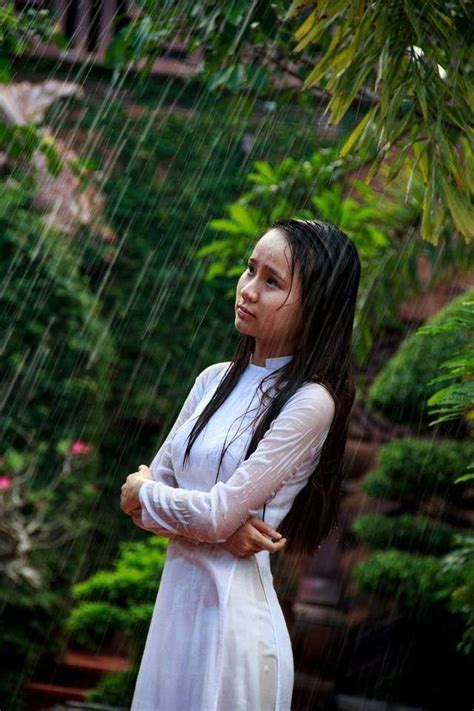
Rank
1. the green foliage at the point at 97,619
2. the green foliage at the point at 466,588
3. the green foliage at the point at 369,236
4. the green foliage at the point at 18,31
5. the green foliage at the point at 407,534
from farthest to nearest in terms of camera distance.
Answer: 1. the green foliage at the point at 407,534
2. the green foliage at the point at 97,619
3. the green foliage at the point at 369,236
4. the green foliage at the point at 466,588
5. the green foliage at the point at 18,31

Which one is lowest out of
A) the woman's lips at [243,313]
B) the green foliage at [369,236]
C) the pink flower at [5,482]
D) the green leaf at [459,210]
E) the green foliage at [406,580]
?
the pink flower at [5,482]

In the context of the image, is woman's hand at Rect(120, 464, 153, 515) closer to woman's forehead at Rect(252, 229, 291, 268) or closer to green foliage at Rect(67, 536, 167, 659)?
woman's forehead at Rect(252, 229, 291, 268)


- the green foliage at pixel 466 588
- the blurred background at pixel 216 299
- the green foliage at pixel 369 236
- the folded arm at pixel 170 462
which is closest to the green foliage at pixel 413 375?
the blurred background at pixel 216 299

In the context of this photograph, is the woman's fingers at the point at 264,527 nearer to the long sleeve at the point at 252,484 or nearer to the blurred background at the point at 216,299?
the long sleeve at the point at 252,484

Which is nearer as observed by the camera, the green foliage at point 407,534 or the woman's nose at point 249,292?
the woman's nose at point 249,292

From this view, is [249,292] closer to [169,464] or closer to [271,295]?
[271,295]

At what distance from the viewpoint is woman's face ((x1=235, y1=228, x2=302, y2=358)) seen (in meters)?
2.14

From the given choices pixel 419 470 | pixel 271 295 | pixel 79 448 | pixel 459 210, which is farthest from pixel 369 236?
pixel 79 448

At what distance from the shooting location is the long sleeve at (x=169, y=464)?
6.82ft

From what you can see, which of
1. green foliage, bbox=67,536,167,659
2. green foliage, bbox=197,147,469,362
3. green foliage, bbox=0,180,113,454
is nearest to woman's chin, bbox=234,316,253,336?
green foliage, bbox=197,147,469,362

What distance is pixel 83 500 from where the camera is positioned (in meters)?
8.12

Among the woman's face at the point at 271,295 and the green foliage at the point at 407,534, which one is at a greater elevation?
the woman's face at the point at 271,295

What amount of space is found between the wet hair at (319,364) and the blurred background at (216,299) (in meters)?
0.80

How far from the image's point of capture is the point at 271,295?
7.03ft
